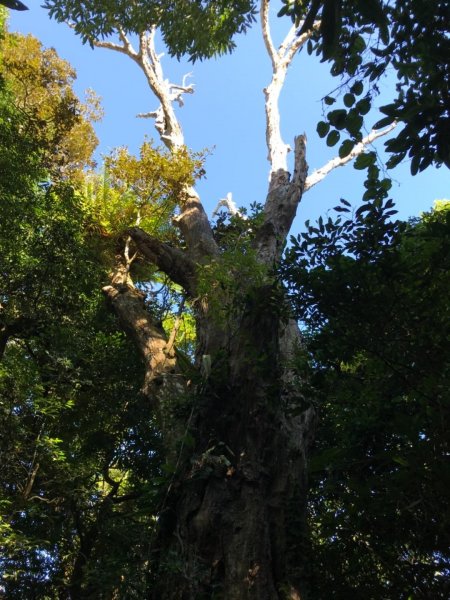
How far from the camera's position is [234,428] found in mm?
4289

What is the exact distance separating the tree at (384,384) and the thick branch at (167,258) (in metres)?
2.79

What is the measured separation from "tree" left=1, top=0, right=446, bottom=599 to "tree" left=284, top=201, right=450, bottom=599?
0.33 meters

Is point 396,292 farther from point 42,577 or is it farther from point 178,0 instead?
point 178,0

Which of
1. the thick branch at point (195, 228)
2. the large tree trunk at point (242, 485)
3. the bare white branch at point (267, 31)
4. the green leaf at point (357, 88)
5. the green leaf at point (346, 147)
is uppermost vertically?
the bare white branch at point (267, 31)

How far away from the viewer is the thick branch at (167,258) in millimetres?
6465

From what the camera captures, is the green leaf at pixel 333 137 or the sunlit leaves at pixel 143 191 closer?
the green leaf at pixel 333 137

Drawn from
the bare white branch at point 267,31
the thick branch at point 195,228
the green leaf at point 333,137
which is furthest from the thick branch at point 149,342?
the bare white branch at point 267,31

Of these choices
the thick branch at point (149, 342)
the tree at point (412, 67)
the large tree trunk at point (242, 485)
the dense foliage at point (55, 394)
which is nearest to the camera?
the tree at point (412, 67)

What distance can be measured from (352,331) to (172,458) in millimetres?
1885

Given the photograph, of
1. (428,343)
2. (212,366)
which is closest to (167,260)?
(212,366)

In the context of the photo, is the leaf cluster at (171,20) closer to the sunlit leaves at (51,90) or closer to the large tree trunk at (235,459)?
the sunlit leaves at (51,90)

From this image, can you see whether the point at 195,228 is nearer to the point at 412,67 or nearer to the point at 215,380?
the point at 215,380

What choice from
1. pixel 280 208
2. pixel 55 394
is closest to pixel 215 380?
pixel 55 394

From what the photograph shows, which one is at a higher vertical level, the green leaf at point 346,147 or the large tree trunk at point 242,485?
the green leaf at point 346,147
